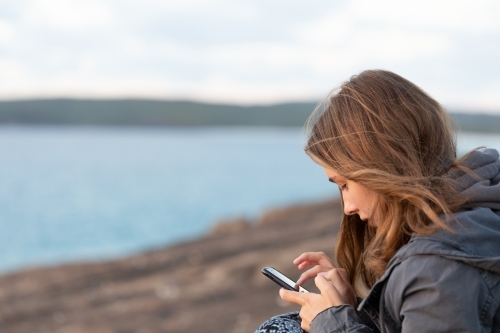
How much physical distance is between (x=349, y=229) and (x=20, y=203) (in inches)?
1119

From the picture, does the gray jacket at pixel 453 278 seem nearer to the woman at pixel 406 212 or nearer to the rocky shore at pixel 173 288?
the woman at pixel 406 212

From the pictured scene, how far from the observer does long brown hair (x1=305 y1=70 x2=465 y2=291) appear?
2.06 meters

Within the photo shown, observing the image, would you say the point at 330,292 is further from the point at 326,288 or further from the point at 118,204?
the point at 118,204

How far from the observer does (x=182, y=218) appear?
25.5 metres

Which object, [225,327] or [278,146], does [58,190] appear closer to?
[225,327]

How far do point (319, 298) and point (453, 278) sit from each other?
1.71 feet

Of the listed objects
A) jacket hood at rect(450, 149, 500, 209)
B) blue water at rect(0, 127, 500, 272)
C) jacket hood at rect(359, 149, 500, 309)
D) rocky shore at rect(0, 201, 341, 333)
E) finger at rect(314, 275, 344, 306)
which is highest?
jacket hood at rect(450, 149, 500, 209)

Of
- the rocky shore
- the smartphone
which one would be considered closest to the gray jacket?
the smartphone

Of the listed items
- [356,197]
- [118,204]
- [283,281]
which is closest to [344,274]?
[283,281]

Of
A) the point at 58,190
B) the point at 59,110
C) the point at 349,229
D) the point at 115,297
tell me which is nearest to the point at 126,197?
the point at 58,190

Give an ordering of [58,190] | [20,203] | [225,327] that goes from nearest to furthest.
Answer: [225,327] < [20,203] < [58,190]

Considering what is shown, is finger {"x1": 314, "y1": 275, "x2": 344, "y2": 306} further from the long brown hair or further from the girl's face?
the girl's face

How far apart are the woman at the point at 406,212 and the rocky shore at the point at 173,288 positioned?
444 cm

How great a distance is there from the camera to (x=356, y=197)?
223 cm
